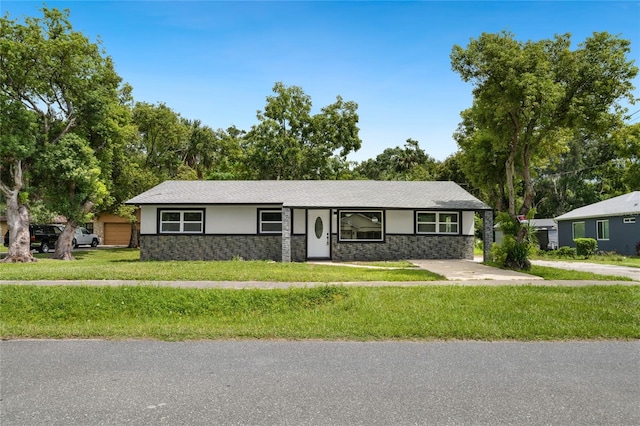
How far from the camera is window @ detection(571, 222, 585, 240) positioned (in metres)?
30.6

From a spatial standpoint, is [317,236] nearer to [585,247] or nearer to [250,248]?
[250,248]

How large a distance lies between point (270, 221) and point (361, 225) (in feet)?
13.7

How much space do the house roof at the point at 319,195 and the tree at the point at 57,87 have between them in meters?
5.20

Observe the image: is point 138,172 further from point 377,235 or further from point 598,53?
point 598,53

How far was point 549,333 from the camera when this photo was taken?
7031mm

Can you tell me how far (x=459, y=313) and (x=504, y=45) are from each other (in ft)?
37.4

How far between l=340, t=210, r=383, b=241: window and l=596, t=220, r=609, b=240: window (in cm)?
1663

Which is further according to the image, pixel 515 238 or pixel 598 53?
pixel 515 238

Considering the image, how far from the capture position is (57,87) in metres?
22.4

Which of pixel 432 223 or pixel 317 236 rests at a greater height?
pixel 432 223

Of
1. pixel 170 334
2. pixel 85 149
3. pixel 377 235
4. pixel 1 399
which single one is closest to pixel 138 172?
pixel 85 149

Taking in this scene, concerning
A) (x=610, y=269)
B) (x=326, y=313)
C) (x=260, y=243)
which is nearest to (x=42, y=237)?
(x=260, y=243)

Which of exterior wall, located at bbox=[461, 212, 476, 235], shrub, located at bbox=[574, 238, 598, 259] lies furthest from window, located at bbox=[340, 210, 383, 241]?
shrub, located at bbox=[574, 238, 598, 259]

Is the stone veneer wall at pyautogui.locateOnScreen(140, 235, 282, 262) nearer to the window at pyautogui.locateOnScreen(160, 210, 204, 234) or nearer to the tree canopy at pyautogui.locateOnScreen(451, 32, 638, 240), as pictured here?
the window at pyautogui.locateOnScreen(160, 210, 204, 234)
